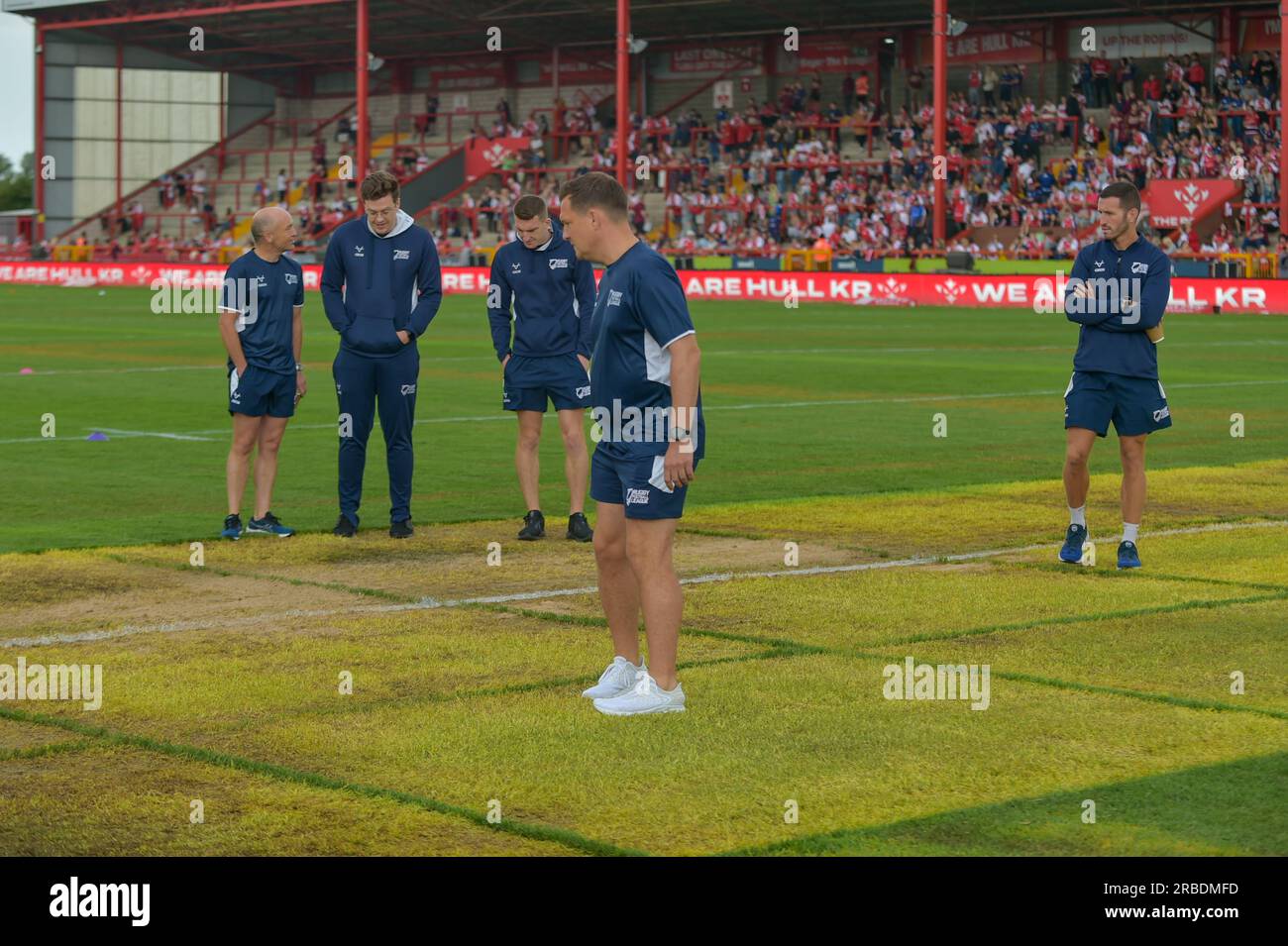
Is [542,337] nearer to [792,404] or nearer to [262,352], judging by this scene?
[262,352]

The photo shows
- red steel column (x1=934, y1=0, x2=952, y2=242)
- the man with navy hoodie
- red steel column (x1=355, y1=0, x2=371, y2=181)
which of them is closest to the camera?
the man with navy hoodie

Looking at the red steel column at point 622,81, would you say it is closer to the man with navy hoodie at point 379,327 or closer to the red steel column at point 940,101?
the red steel column at point 940,101

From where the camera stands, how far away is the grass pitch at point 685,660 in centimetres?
634

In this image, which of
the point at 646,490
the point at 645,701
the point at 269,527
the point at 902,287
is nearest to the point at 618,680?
the point at 645,701

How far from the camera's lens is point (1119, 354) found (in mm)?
11422

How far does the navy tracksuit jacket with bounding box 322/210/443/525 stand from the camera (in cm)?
1269

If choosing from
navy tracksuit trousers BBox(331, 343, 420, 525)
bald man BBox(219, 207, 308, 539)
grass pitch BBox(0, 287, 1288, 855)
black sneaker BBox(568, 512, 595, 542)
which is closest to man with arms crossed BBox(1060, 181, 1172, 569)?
grass pitch BBox(0, 287, 1288, 855)

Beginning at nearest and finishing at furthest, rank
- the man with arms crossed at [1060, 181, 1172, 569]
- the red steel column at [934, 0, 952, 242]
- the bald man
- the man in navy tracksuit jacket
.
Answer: the man with arms crossed at [1060, 181, 1172, 569] → the bald man → the man in navy tracksuit jacket → the red steel column at [934, 0, 952, 242]

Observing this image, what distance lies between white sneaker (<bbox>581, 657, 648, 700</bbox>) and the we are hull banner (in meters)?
32.2

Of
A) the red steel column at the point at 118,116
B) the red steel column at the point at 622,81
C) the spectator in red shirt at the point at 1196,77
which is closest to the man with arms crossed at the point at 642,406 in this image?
the red steel column at the point at 622,81

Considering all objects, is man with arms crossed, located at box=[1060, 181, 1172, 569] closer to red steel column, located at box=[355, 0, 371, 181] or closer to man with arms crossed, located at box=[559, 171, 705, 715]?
man with arms crossed, located at box=[559, 171, 705, 715]

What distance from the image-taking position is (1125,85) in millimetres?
59469

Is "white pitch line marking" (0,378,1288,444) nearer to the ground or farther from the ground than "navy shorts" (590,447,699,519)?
farther from the ground

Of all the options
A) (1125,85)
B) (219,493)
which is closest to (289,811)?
(219,493)
